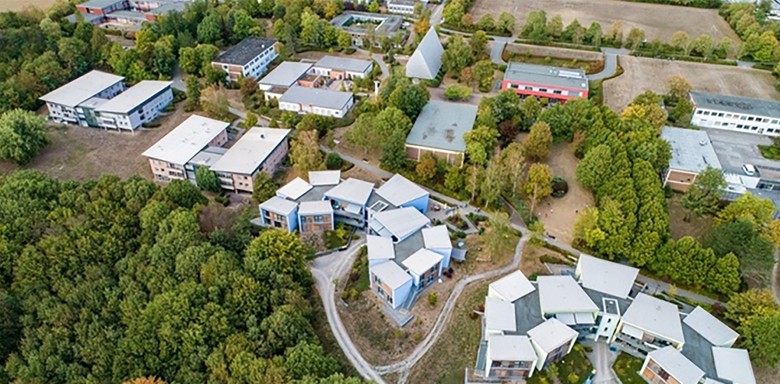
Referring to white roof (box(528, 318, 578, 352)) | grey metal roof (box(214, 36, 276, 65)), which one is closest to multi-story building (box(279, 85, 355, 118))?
grey metal roof (box(214, 36, 276, 65))

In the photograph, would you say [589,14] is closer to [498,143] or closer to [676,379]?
[498,143]

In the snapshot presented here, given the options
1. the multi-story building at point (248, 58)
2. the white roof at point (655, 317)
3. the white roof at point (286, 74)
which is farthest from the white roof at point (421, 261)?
the multi-story building at point (248, 58)

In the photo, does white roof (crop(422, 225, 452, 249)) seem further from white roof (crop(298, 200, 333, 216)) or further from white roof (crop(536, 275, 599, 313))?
white roof (crop(298, 200, 333, 216))

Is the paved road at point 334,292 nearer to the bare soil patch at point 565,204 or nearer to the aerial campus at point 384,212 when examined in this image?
the aerial campus at point 384,212

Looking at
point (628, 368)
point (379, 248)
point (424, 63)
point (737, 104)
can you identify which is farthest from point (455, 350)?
point (737, 104)

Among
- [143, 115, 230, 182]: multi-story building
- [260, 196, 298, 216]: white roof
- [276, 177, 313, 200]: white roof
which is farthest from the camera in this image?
[143, 115, 230, 182]: multi-story building

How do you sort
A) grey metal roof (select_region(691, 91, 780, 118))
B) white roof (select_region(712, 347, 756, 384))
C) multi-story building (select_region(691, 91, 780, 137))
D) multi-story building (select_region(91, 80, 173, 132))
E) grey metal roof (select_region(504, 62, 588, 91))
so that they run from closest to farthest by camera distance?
white roof (select_region(712, 347, 756, 384)) < multi-story building (select_region(691, 91, 780, 137)) < grey metal roof (select_region(691, 91, 780, 118)) < multi-story building (select_region(91, 80, 173, 132)) < grey metal roof (select_region(504, 62, 588, 91))

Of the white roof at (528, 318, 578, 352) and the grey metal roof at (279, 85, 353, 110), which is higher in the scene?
the grey metal roof at (279, 85, 353, 110)

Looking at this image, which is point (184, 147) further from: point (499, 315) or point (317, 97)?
point (499, 315)
